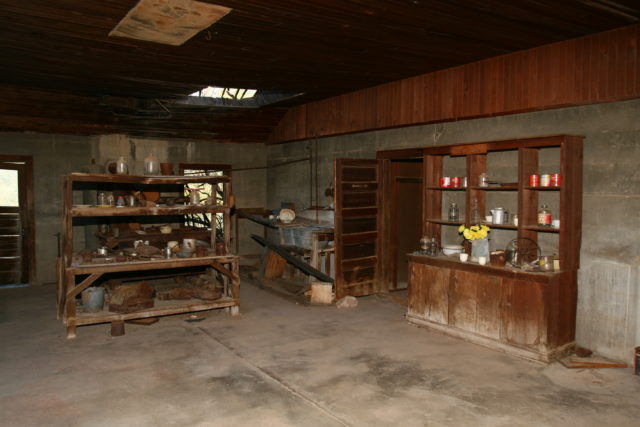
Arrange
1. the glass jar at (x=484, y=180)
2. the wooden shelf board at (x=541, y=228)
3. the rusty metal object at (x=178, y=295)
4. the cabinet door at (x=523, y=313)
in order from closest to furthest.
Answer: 1. the cabinet door at (x=523, y=313)
2. the wooden shelf board at (x=541, y=228)
3. the glass jar at (x=484, y=180)
4. the rusty metal object at (x=178, y=295)

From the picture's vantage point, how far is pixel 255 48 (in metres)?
5.34

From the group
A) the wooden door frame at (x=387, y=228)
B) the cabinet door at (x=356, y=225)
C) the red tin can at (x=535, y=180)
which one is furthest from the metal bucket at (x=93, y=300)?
the red tin can at (x=535, y=180)

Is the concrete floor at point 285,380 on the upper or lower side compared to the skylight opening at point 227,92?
lower

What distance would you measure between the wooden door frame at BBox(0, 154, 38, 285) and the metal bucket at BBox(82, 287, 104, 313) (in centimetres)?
354

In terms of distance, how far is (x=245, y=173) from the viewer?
1098cm

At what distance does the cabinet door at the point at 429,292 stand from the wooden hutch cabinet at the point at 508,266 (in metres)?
0.01

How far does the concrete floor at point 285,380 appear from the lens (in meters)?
3.94

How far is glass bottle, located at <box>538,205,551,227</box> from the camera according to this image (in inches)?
216

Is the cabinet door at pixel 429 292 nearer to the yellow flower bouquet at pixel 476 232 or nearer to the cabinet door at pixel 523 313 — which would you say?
the yellow flower bouquet at pixel 476 232

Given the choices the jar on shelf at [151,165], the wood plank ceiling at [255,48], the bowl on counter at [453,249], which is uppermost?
the wood plank ceiling at [255,48]

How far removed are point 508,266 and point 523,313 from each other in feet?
1.78

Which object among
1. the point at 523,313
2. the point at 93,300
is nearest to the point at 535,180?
the point at 523,313

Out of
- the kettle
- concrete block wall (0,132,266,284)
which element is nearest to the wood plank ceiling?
concrete block wall (0,132,266,284)

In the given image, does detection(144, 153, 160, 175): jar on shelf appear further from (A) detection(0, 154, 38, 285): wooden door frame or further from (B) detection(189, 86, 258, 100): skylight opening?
(A) detection(0, 154, 38, 285): wooden door frame
